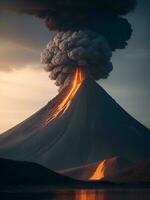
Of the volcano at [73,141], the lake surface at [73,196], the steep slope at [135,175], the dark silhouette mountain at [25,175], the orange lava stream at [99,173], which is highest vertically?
the volcano at [73,141]

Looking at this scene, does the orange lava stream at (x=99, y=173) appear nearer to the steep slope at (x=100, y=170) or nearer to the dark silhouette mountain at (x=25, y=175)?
the steep slope at (x=100, y=170)

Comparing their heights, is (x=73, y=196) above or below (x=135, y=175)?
below

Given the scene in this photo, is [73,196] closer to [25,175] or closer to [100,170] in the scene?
[25,175]

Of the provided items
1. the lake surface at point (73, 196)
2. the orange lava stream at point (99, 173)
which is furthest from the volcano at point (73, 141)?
the lake surface at point (73, 196)

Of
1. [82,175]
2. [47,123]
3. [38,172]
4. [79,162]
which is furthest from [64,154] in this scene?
[38,172]

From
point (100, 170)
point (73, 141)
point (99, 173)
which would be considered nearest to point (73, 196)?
point (99, 173)

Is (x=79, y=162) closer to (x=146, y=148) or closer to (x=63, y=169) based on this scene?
(x=63, y=169)
